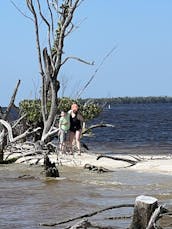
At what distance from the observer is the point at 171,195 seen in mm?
13078

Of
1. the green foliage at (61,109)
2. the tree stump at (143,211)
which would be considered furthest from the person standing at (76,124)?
the tree stump at (143,211)

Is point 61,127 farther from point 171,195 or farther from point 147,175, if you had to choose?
point 171,195

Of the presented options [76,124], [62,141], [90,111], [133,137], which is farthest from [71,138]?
[133,137]

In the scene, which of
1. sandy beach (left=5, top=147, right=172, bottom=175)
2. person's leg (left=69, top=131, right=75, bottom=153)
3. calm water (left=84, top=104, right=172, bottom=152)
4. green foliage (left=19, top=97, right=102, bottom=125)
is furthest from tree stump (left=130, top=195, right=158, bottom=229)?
calm water (left=84, top=104, right=172, bottom=152)

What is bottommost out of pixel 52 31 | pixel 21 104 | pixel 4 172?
pixel 4 172

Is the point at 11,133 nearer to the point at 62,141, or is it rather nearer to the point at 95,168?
the point at 62,141

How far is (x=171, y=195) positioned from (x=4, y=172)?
661 cm

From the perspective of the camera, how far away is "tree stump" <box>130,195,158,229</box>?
26.9 ft

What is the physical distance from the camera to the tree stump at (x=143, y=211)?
322 inches

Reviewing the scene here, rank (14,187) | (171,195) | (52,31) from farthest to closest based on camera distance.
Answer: (52,31)
(14,187)
(171,195)

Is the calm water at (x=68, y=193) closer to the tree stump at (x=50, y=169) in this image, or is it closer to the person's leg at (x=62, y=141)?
the tree stump at (x=50, y=169)

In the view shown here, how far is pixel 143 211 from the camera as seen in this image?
822 cm

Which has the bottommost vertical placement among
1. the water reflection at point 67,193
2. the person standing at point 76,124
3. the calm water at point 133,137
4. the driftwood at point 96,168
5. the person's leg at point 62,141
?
the calm water at point 133,137

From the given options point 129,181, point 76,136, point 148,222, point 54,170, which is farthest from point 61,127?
point 148,222
